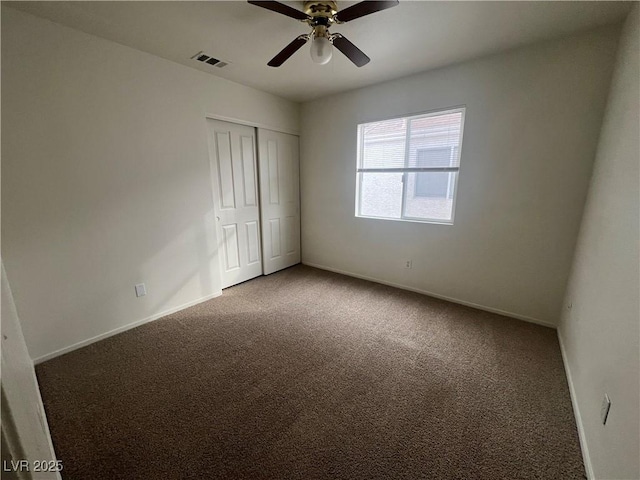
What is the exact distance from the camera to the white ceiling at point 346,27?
1768 millimetres

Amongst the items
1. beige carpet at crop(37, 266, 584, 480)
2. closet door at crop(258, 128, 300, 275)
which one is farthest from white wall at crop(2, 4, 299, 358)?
closet door at crop(258, 128, 300, 275)

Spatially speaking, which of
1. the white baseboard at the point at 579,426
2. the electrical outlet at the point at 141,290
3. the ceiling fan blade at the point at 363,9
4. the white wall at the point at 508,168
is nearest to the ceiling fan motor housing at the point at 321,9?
the ceiling fan blade at the point at 363,9

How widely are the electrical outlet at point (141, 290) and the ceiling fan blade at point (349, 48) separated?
2712 mm

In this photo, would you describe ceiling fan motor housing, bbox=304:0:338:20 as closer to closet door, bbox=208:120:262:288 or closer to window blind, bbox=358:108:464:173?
window blind, bbox=358:108:464:173

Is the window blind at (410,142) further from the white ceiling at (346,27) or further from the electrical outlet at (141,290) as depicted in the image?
the electrical outlet at (141,290)

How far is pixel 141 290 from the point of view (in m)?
2.54

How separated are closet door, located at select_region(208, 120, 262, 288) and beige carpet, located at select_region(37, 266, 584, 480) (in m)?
0.98

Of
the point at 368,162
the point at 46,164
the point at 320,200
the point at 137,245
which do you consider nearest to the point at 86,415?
the point at 137,245

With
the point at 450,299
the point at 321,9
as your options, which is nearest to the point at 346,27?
the point at 321,9

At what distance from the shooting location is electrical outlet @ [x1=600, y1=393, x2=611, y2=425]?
1176mm

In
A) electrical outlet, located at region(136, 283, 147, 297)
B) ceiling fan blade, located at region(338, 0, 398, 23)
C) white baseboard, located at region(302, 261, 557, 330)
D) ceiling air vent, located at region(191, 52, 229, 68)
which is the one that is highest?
ceiling air vent, located at region(191, 52, 229, 68)

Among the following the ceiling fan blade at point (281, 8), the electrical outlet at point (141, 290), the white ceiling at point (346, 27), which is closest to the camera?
the ceiling fan blade at point (281, 8)

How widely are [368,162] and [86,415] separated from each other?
3.50 meters

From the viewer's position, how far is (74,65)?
1999 mm
